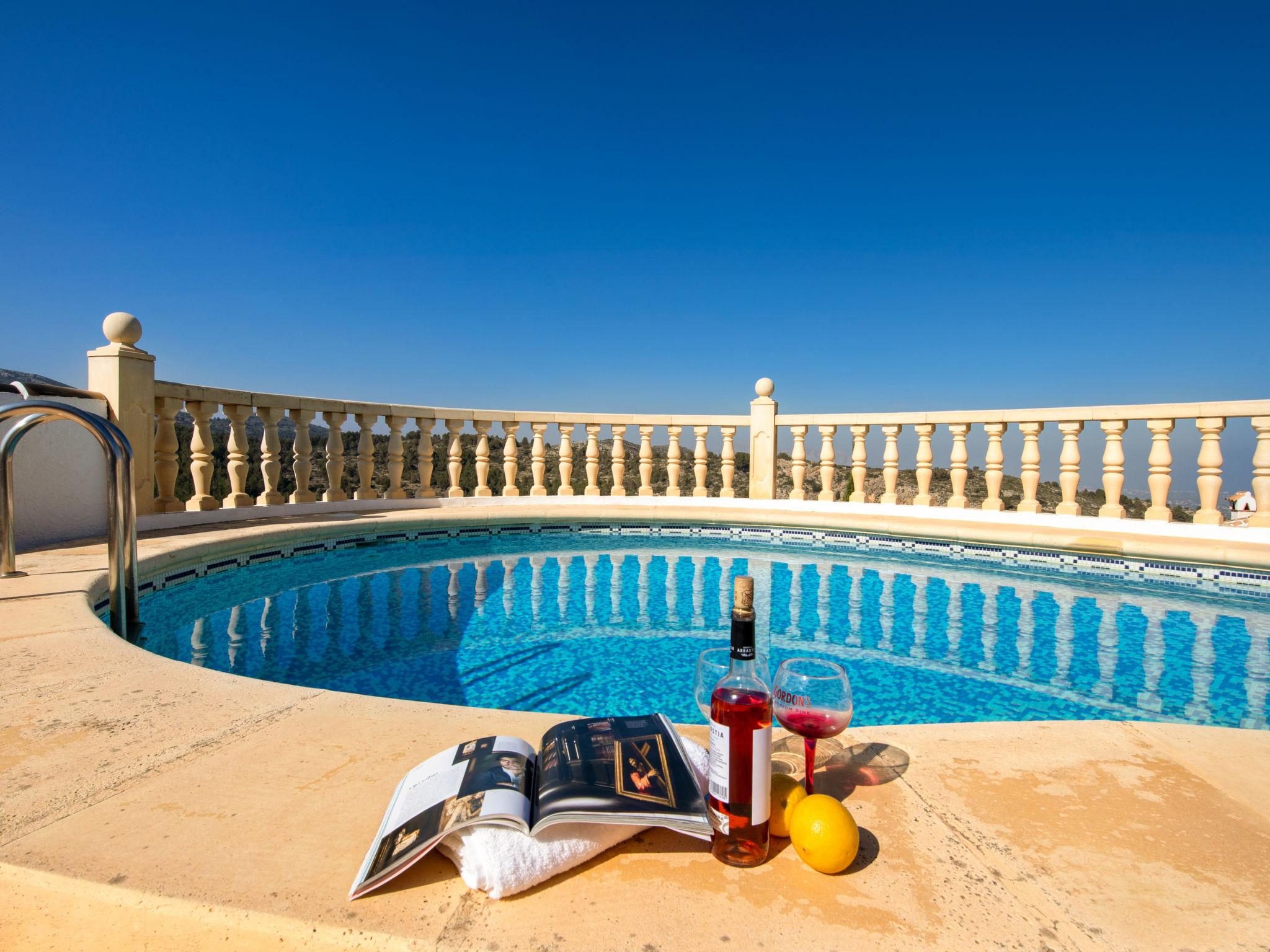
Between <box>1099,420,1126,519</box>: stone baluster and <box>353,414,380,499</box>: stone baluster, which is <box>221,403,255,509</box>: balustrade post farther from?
<box>1099,420,1126,519</box>: stone baluster

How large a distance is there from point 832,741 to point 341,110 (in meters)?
15.3

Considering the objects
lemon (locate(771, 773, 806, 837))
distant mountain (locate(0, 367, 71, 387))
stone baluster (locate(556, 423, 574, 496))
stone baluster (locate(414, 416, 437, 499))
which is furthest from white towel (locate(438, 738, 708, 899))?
stone baluster (locate(556, 423, 574, 496))

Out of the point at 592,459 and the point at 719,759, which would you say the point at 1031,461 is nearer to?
the point at 592,459

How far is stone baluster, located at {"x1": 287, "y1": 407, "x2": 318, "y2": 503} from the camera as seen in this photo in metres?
6.48

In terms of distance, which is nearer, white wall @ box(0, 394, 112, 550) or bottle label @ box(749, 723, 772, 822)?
bottle label @ box(749, 723, 772, 822)

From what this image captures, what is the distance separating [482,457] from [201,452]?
3.01m

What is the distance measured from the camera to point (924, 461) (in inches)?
285

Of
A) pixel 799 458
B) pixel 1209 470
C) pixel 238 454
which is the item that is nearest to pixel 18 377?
pixel 238 454

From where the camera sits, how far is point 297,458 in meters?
6.52

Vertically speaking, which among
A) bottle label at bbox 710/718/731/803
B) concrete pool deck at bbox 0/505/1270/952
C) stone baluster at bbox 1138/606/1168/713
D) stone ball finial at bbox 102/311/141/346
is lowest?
stone baluster at bbox 1138/606/1168/713

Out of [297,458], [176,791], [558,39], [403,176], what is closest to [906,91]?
[558,39]

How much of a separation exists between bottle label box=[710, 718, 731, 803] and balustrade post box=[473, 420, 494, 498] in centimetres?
692

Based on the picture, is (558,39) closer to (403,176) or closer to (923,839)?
(403,176)

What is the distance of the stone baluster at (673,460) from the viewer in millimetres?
8242
